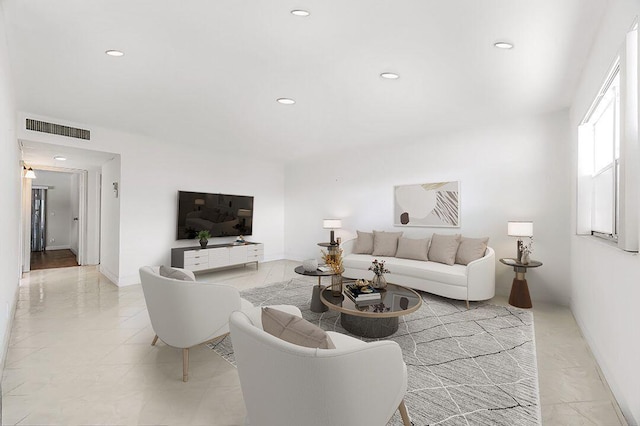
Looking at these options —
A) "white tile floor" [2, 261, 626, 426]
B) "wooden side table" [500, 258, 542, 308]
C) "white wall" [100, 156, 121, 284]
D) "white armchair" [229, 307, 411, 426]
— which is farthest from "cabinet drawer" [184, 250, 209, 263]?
"wooden side table" [500, 258, 542, 308]

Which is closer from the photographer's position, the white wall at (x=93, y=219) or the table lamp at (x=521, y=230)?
the table lamp at (x=521, y=230)

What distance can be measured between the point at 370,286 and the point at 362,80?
216 cm

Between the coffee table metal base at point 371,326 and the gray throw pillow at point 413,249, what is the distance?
1.97m

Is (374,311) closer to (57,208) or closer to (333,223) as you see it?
(333,223)

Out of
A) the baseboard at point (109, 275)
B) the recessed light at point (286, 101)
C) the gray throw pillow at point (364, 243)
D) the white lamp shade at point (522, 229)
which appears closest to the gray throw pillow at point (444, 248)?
the white lamp shade at point (522, 229)

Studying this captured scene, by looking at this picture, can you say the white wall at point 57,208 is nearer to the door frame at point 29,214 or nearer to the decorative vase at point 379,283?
the door frame at point 29,214

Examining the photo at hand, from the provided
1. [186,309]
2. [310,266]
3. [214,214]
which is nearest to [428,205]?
[310,266]

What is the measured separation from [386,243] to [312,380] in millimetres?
4360

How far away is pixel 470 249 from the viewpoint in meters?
4.42

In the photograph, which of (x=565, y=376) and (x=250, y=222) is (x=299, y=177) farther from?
(x=565, y=376)

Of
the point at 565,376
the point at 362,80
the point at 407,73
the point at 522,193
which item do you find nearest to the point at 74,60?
the point at 362,80

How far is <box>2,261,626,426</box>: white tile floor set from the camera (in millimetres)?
1874

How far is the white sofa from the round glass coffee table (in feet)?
3.56

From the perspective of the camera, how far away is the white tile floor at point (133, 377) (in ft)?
6.15
